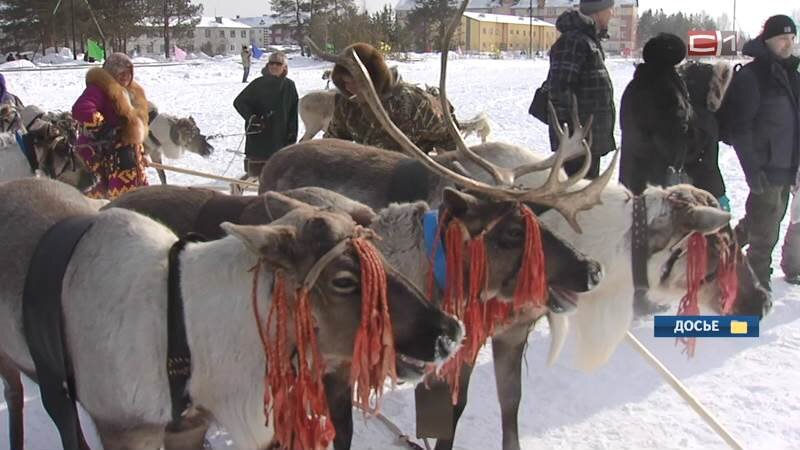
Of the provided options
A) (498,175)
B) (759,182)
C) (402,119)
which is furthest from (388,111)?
(759,182)

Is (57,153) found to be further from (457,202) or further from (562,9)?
(562,9)

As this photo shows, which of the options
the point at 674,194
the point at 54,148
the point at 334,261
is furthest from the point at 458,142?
the point at 54,148

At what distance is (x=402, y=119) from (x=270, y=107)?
2.52m

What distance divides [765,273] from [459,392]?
10.4ft

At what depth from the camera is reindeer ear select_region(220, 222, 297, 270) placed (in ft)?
6.99

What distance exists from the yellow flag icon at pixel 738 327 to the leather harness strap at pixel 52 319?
2983 millimetres

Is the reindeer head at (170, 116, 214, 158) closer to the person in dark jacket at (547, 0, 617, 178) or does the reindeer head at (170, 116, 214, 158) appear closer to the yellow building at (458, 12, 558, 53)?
the person in dark jacket at (547, 0, 617, 178)

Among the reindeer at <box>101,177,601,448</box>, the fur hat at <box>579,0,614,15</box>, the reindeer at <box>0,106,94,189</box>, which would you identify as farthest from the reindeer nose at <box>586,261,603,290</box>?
the reindeer at <box>0,106,94,189</box>

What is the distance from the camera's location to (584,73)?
4746mm

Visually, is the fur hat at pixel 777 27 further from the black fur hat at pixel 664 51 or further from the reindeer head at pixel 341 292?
the reindeer head at pixel 341 292

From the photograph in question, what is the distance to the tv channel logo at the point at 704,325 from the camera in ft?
12.0

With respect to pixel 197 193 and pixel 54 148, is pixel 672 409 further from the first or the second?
pixel 54 148

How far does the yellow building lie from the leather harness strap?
226ft

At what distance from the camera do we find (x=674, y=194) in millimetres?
3473
